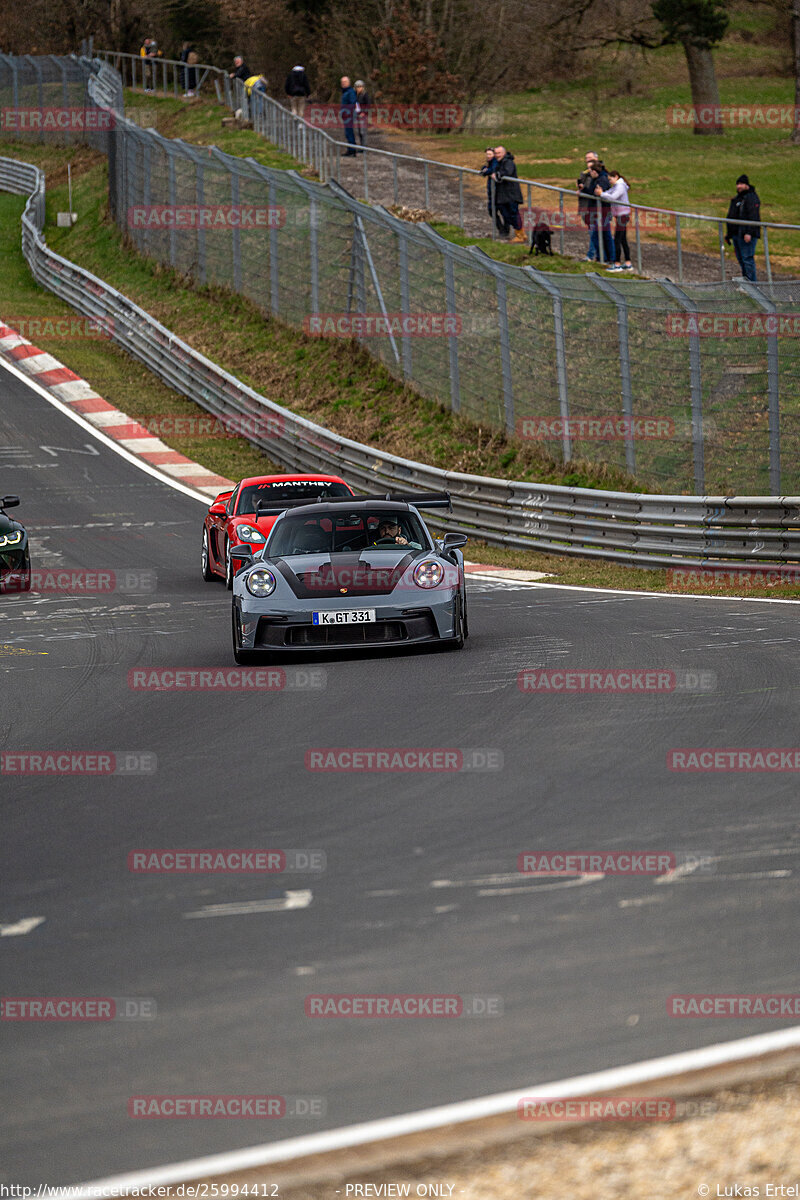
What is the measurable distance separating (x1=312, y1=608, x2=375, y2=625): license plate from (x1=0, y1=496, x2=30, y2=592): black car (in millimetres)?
7064

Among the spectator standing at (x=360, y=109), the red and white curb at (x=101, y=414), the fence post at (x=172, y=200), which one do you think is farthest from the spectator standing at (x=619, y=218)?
the spectator standing at (x=360, y=109)

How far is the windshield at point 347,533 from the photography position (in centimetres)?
1288

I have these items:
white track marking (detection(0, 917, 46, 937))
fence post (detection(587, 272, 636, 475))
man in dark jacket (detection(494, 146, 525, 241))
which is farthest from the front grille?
man in dark jacket (detection(494, 146, 525, 241))

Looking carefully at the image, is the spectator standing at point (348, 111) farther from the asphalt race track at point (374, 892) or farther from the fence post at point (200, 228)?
the asphalt race track at point (374, 892)

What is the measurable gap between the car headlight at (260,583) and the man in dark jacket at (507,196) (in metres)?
19.2

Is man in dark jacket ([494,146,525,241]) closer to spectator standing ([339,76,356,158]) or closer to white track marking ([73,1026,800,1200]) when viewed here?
spectator standing ([339,76,356,158])

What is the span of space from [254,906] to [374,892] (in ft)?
1.54

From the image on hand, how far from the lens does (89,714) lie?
10000mm

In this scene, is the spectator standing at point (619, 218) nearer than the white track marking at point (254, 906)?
No

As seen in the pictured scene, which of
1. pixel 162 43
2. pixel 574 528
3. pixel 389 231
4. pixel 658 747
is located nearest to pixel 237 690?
pixel 658 747

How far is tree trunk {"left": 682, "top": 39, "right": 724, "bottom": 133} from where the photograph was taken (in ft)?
172

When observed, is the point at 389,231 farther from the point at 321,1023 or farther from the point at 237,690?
the point at 321,1023

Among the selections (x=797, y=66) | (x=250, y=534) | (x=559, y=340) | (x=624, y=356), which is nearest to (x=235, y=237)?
(x=559, y=340)

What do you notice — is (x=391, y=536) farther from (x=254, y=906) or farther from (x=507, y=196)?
(x=507, y=196)
